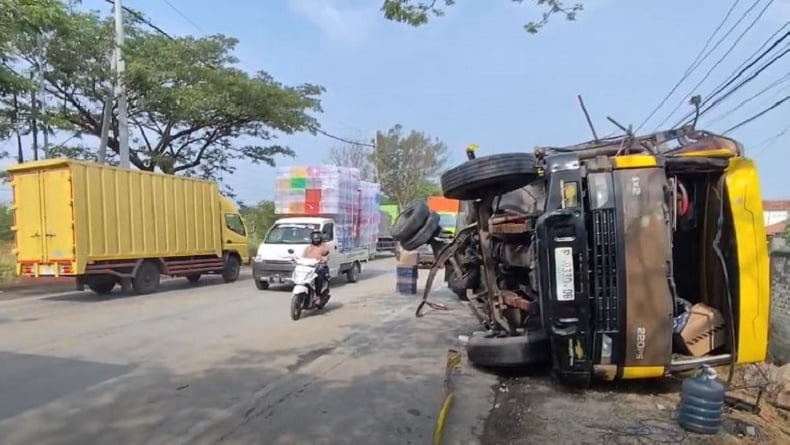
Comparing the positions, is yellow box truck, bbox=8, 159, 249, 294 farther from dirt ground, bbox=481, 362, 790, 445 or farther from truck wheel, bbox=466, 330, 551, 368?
dirt ground, bbox=481, 362, 790, 445

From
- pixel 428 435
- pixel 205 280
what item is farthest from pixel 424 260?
pixel 205 280

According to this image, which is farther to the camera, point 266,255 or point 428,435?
point 266,255

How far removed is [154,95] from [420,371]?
15.7 m

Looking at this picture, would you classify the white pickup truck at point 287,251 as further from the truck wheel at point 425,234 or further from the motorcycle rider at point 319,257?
the truck wheel at point 425,234

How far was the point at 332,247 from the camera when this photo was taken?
16.7 metres

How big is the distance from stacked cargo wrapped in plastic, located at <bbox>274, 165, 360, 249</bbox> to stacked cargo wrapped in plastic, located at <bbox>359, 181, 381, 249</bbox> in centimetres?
102

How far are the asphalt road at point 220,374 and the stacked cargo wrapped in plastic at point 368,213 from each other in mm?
10858

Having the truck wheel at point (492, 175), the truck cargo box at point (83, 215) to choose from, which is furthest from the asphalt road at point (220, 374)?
the truck wheel at point (492, 175)

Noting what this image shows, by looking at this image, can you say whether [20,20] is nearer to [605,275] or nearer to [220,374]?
[220,374]

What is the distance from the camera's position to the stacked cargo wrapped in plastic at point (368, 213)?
23109mm

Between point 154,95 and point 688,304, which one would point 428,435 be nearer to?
point 688,304

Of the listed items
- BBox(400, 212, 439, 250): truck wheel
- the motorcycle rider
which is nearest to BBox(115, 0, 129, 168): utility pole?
the motorcycle rider

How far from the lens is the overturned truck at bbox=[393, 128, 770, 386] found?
5180 mm

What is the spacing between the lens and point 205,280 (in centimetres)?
1861
